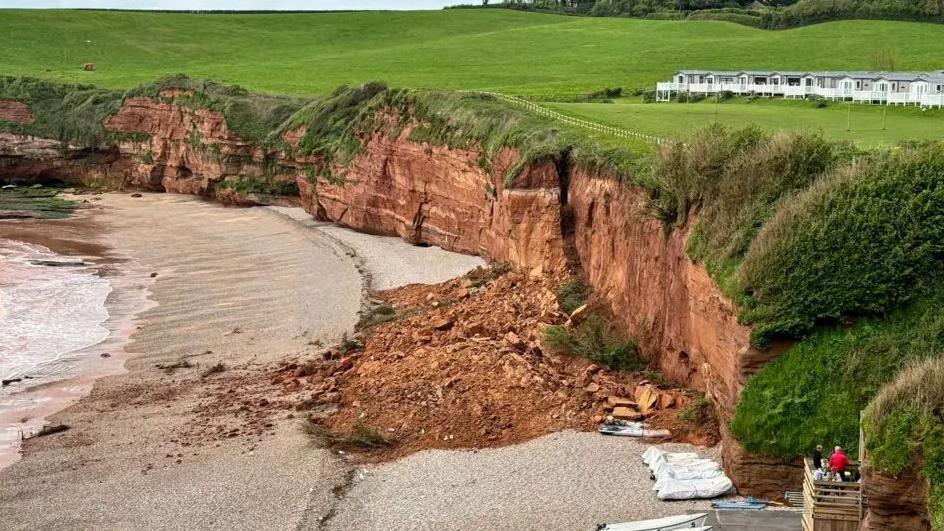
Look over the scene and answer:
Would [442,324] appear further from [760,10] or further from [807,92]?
[760,10]

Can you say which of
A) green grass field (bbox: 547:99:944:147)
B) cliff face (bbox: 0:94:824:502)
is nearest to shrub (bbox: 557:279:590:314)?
cliff face (bbox: 0:94:824:502)

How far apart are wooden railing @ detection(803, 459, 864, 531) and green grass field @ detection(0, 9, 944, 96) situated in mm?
51914

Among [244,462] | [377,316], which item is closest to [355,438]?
[244,462]

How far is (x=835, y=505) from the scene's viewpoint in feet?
59.4

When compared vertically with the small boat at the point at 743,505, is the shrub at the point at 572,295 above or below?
above

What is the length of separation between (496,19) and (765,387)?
126 meters

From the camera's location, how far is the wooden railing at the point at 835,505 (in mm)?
18094

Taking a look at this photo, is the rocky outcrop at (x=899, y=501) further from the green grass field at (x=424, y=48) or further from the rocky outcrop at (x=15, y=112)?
the rocky outcrop at (x=15, y=112)

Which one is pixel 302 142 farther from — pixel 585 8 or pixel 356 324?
pixel 585 8

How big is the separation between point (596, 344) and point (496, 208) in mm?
14584

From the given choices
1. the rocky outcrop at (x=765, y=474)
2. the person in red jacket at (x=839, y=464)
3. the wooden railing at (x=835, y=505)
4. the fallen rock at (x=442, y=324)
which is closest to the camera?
the wooden railing at (x=835, y=505)

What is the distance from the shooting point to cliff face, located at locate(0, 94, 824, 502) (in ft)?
78.9

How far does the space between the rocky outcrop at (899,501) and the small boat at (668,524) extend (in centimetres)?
299

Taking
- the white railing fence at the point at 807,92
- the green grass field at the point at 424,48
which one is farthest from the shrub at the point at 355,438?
the green grass field at the point at 424,48
